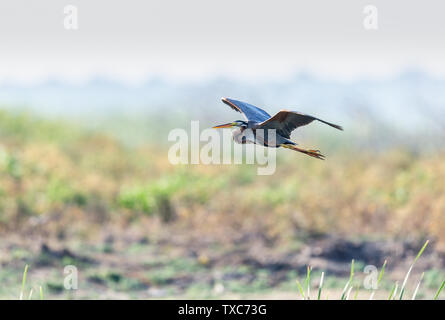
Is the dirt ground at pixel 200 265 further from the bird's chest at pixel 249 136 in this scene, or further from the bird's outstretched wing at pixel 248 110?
the bird's chest at pixel 249 136

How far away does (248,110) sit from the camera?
7.93 feet

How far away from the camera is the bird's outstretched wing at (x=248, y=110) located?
2.34 meters

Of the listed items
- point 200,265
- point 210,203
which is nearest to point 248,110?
point 200,265

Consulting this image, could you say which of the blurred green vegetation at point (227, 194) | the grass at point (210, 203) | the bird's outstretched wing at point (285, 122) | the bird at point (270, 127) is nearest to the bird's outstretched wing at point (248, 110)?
the bird at point (270, 127)

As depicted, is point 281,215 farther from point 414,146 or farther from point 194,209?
point 414,146

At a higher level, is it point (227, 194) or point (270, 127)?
point (270, 127)

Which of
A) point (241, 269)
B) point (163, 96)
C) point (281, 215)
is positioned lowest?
point (241, 269)

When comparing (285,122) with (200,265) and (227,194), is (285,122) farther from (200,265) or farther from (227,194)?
(227,194)

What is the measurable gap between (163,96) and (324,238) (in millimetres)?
14402

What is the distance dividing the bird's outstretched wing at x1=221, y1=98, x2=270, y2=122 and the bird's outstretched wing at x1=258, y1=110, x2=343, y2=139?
5.1 inches

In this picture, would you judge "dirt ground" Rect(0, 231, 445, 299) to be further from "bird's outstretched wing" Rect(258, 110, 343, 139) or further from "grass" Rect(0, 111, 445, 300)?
"bird's outstretched wing" Rect(258, 110, 343, 139)

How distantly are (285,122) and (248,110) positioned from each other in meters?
0.29
